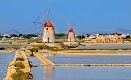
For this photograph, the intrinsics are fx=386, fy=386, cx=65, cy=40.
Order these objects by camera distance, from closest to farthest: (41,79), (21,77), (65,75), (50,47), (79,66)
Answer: (21,77), (41,79), (65,75), (79,66), (50,47)

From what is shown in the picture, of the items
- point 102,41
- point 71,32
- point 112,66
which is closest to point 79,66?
point 112,66

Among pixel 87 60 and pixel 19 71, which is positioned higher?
pixel 19 71

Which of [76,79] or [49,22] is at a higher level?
[49,22]

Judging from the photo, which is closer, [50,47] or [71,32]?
[50,47]

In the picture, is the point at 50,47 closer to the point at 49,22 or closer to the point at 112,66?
the point at 49,22

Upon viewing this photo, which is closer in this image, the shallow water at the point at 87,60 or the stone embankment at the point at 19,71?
the stone embankment at the point at 19,71

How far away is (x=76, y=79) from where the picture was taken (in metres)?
18.6

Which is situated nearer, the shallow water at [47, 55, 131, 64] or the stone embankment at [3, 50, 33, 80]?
the stone embankment at [3, 50, 33, 80]

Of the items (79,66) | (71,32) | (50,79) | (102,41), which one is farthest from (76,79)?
(102,41)

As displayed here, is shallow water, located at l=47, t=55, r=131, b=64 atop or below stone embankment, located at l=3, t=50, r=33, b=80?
below

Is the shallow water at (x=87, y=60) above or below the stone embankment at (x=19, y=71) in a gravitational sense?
below

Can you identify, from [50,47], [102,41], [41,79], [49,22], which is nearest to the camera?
[41,79]

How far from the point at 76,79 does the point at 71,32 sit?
5813cm

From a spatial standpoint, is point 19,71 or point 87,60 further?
point 87,60
